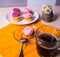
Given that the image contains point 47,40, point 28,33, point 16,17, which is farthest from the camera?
point 16,17

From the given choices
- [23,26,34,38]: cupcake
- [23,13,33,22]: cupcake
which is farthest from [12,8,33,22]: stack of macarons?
[23,26,34,38]: cupcake

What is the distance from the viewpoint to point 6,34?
855mm

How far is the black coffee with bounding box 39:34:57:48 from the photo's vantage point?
648 millimetres

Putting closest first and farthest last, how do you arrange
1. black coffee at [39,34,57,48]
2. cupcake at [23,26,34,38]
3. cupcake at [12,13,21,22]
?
black coffee at [39,34,57,48] → cupcake at [23,26,34,38] → cupcake at [12,13,21,22]

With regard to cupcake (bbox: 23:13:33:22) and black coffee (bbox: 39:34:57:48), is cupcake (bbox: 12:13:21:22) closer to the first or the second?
cupcake (bbox: 23:13:33:22)

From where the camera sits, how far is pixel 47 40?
683 millimetres

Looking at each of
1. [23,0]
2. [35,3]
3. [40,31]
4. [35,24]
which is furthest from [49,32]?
[23,0]

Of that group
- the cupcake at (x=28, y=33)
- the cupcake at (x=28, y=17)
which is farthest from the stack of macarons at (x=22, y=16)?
the cupcake at (x=28, y=33)

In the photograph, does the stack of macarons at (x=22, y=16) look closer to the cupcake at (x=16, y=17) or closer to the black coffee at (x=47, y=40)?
the cupcake at (x=16, y=17)

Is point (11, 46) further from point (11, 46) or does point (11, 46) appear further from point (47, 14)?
point (47, 14)

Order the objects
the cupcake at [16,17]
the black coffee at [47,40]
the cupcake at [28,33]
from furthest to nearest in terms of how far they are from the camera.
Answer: the cupcake at [16,17]
the cupcake at [28,33]
the black coffee at [47,40]

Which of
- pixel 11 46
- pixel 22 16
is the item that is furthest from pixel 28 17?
pixel 11 46

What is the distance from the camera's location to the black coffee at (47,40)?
648mm

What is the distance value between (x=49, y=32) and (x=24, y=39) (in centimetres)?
12
